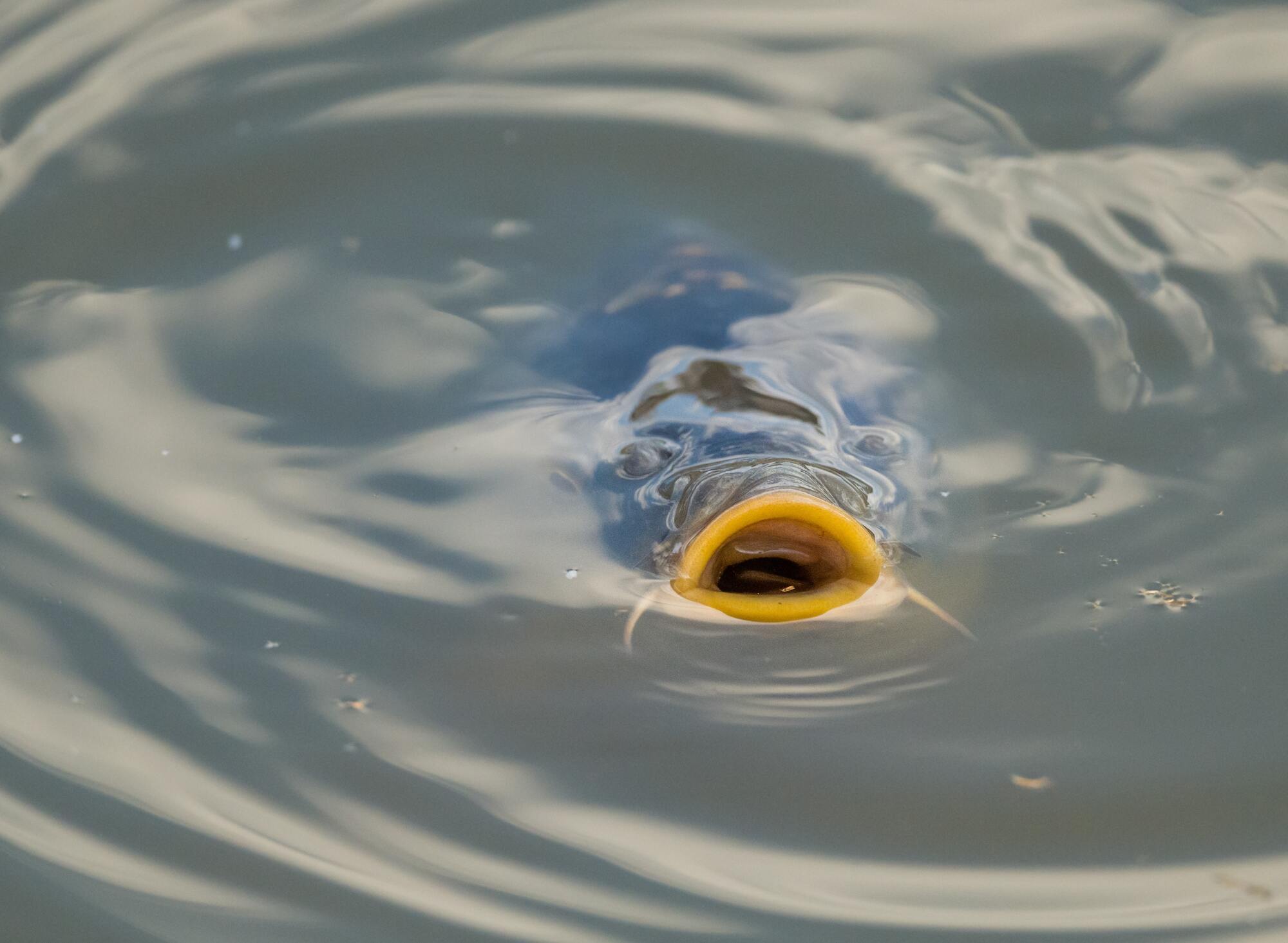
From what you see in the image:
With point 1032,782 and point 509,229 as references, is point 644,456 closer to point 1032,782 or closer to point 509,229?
point 1032,782

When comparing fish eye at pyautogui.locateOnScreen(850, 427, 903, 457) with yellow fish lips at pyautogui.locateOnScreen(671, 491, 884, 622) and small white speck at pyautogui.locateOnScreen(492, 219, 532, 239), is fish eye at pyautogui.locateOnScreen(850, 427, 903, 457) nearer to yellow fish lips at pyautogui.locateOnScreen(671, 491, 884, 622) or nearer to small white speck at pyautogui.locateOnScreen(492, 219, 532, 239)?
yellow fish lips at pyautogui.locateOnScreen(671, 491, 884, 622)

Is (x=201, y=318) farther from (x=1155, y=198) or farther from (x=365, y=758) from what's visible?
(x=1155, y=198)

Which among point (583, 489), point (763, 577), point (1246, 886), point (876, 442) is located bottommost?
point (1246, 886)

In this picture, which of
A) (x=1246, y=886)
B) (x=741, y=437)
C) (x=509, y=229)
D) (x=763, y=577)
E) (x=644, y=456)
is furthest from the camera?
(x=509, y=229)

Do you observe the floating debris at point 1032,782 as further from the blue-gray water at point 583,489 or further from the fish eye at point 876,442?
the fish eye at point 876,442

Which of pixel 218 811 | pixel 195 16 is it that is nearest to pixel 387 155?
pixel 195 16

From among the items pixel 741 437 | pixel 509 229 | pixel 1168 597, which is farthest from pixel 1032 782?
pixel 509 229

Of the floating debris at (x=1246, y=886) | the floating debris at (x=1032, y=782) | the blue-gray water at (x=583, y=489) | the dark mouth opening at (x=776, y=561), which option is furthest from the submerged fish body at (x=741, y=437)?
the floating debris at (x=1246, y=886)

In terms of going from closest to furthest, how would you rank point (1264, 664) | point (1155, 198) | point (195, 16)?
point (1264, 664) → point (1155, 198) → point (195, 16)
